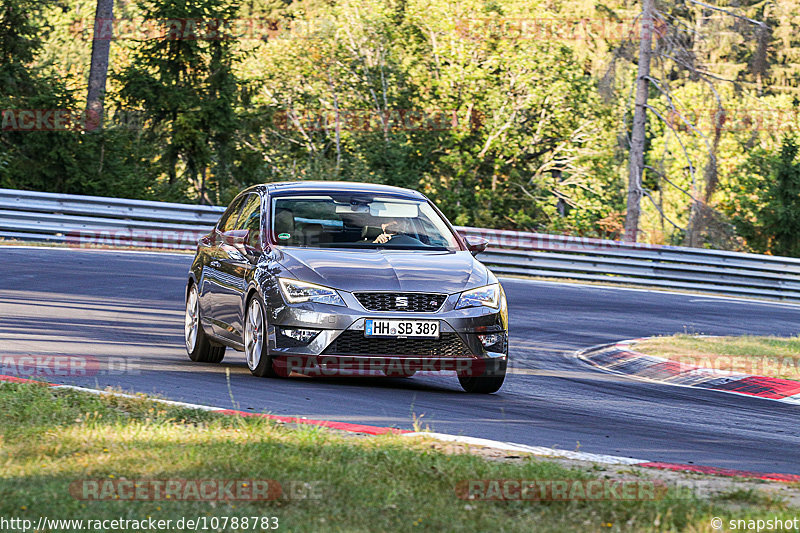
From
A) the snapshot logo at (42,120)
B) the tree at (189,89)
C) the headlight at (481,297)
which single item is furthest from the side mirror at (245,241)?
the tree at (189,89)

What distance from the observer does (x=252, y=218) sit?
10414 millimetres

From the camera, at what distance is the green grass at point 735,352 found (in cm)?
1262

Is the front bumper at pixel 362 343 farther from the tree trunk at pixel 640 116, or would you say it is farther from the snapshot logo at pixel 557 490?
the tree trunk at pixel 640 116

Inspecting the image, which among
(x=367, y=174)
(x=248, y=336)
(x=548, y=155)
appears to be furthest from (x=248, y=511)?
(x=548, y=155)

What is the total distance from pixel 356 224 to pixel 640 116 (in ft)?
77.6

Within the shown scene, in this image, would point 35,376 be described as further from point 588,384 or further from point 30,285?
point 30,285

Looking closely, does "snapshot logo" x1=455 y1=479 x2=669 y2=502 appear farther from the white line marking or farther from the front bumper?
the front bumper

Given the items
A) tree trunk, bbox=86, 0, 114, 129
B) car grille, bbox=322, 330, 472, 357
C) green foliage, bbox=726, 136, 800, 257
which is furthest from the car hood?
green foliage, bbox=726, 136, 800, 257

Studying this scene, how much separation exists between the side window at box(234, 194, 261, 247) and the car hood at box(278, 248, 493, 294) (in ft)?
2.00

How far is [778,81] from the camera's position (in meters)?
50.5

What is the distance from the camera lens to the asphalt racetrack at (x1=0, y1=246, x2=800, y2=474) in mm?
7551

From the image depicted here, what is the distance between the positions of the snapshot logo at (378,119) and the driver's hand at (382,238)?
28546 millimetres

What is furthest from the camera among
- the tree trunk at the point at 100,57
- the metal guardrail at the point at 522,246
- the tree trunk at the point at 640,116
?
the tree trunk at the point at 640,116

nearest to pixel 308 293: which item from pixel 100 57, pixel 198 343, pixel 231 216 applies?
pixel 198 343
